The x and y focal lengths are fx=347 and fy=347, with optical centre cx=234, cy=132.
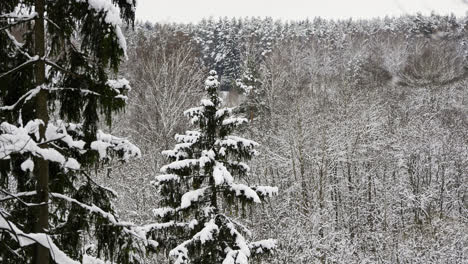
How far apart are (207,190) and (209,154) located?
2.89 feet

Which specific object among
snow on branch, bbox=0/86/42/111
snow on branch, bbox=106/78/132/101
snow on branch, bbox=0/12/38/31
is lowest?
snow on branch, bbox=0/86/42/111

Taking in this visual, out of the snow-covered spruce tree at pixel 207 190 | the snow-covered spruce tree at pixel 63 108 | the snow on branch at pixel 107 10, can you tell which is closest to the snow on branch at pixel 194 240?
the snow-covered spruce tree at pixel 207 190

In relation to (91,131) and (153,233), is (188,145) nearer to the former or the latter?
(153,233)

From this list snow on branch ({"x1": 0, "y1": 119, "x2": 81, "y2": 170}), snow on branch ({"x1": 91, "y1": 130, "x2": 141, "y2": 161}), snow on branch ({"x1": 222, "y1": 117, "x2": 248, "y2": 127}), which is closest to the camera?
snow on branch ({"x1": 0, "y1": 119, "x2": 81, "y2": 170})

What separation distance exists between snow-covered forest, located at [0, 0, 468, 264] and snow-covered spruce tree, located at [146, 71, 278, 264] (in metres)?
0.03

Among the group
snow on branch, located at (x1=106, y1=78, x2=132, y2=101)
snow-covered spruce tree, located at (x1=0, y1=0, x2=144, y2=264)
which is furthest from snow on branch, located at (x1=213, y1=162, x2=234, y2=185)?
snow on branch, located at (x1=106, y1=78, x2=132, y2=101)

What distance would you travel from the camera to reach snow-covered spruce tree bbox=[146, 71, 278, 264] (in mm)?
6891

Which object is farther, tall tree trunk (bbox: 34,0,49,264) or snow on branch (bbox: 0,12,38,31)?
tall tree trunk (bbox: 34,0,49,264)

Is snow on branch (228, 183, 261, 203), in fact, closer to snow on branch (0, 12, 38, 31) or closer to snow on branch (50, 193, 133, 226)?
snow on branch (50, 193, 133, 226)

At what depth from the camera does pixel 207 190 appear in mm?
7500

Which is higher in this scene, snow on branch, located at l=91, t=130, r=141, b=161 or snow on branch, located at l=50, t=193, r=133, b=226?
snow on branch, located at l=91, t=130, r=141, b=161

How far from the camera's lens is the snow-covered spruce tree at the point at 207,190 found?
22.6 feet

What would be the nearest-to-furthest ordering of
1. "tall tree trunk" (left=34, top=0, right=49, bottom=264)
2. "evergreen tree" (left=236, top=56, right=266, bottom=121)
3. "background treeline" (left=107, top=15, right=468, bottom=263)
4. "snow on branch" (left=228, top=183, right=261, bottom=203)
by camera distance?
1. "tall tree trunk" (left=34, top=0, right=49, bottom=264)
2. "snow on branch" (left=228, top=183, right=261, bottom=203)
3. "background treeline" (left=107, top=15, right=468, bottom=263)
4. "evergreen tree" (left=236, top=56, right=266, bottom=121)

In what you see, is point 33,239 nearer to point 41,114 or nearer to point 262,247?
point 41,114
